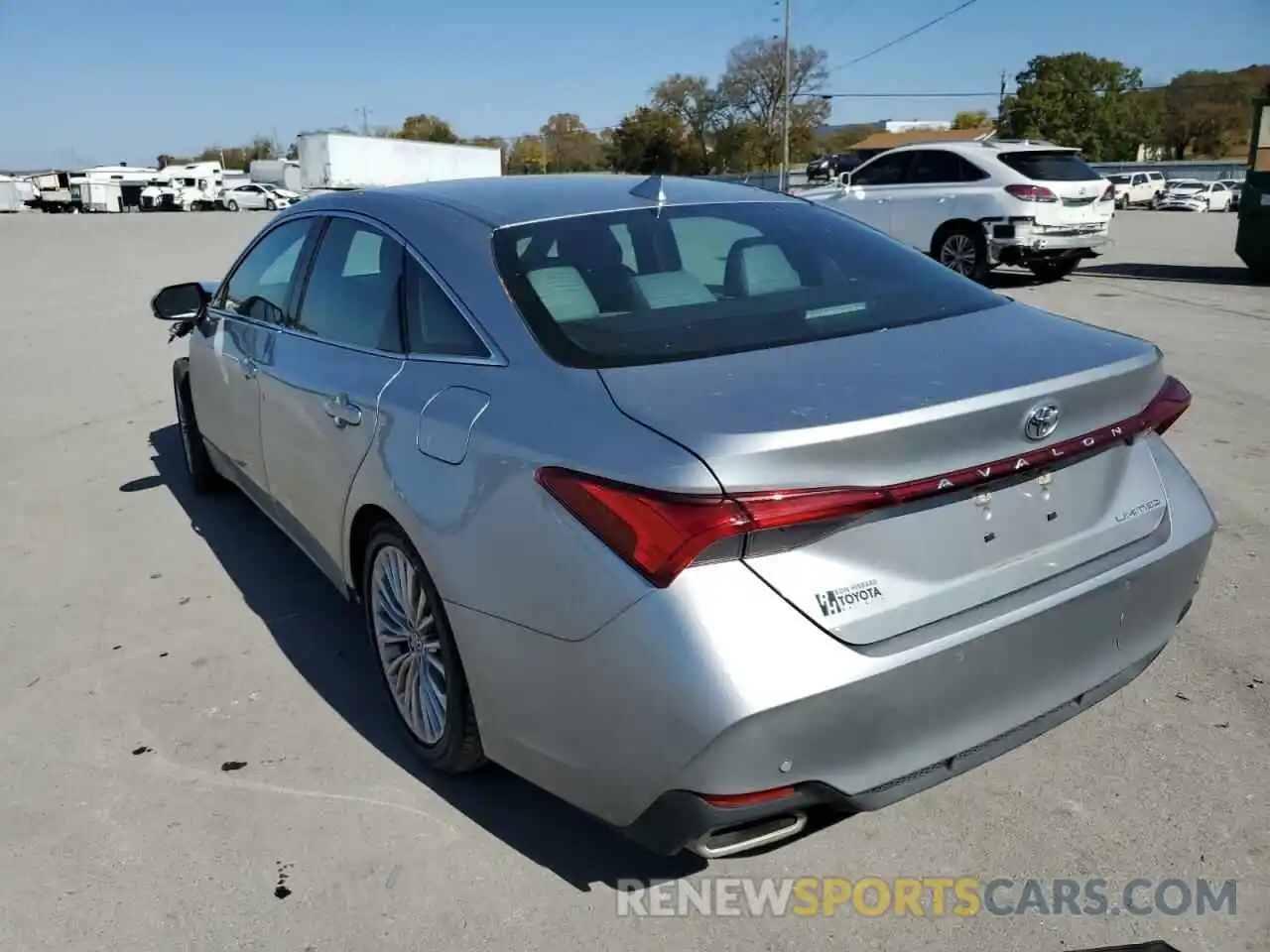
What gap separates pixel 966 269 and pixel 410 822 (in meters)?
12.1

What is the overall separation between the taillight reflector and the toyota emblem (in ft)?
0.34

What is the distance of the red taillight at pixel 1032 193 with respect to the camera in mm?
12547

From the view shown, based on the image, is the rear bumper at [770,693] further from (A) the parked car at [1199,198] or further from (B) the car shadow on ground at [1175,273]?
(A) the parked car at [1199,198]

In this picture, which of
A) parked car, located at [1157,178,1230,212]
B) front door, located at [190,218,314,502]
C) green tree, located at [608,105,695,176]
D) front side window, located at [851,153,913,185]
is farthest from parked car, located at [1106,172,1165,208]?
front door, located at [190,218,314,502]

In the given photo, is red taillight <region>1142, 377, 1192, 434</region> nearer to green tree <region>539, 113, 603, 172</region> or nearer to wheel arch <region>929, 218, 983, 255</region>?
wheel arch <region>929, 218, 983, 255</region>

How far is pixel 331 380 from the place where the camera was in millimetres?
3311

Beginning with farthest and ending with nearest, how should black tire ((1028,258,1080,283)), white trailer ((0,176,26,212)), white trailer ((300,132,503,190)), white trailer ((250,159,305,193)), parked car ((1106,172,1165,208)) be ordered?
white trailer ((250,159,305,193))
white trailer ((0,176,26,212))
parked car ((1106,172,1165,208))
white trailer ((300,132,503,190))
black tire ((1028,258,1080,283))

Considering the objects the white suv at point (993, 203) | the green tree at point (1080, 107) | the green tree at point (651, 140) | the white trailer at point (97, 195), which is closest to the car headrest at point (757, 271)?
the white suv at point (993, 203)

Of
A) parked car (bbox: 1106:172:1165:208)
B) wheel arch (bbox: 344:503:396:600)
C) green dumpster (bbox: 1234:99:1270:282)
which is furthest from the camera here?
parked car (bbox: 1106:172:1165:208)

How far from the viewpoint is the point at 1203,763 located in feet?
9.48

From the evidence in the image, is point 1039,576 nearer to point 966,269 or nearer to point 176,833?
point 176,833

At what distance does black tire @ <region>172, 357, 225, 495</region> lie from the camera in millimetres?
5395

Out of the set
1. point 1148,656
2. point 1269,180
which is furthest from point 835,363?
point 1269,180

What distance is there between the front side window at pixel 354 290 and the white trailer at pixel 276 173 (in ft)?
198
